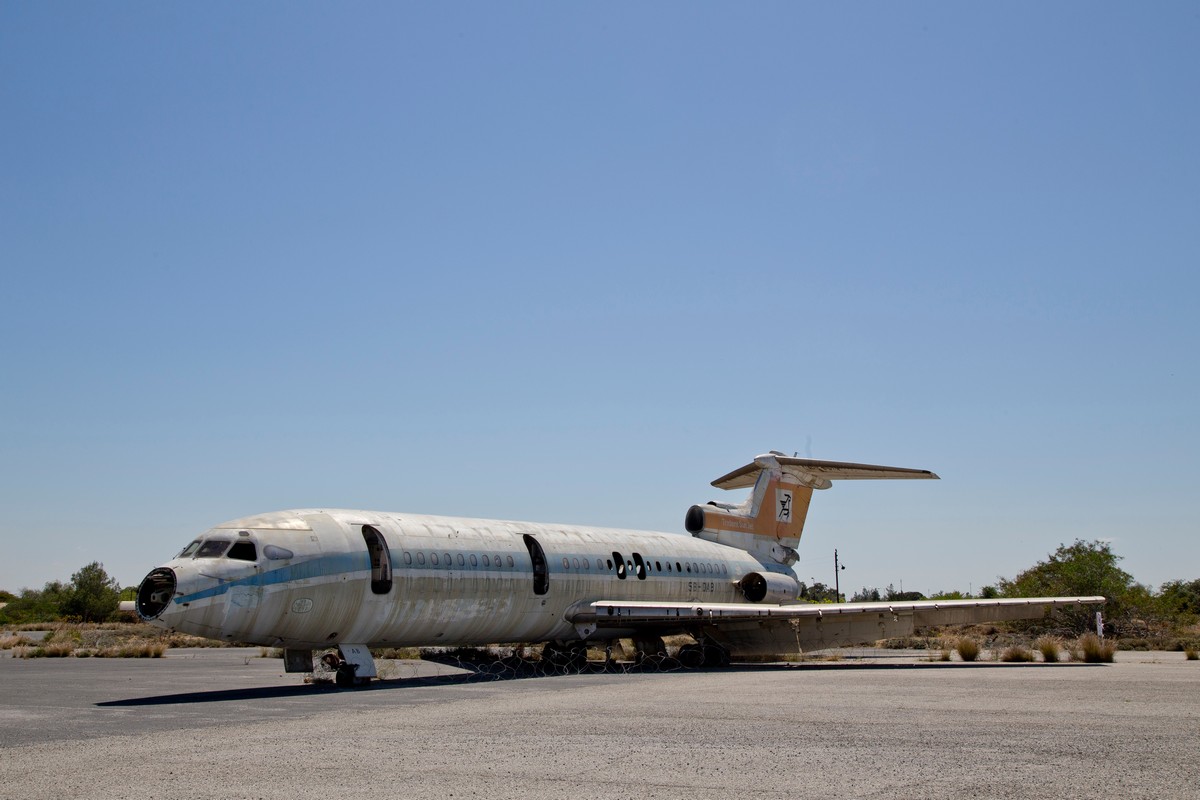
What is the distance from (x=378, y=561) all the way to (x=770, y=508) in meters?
18.1

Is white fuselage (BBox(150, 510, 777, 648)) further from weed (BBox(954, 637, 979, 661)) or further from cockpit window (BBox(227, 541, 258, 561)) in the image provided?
weed (BBox(954, 637, 979, 661))

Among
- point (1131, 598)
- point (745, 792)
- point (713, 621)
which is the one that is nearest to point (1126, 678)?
point (713, 621)

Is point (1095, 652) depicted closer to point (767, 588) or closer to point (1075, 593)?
point (767, 588)

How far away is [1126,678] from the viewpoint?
20219 millimetres

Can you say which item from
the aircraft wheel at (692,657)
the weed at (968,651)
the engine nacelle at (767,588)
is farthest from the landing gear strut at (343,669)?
the weed at (968,651)

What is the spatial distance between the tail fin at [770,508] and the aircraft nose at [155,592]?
19.9 meters

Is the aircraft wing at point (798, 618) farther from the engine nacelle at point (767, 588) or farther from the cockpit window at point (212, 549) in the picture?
the cockpit window at point (212, 549)

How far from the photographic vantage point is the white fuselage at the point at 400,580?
19172 mm

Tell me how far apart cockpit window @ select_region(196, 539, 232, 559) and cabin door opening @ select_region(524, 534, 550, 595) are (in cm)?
831

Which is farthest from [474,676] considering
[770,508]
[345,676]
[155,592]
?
→ [770,508]

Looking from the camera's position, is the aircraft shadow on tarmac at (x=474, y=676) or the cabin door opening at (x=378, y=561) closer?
the aircraft shadow on tarmac at (x=474, y=676)

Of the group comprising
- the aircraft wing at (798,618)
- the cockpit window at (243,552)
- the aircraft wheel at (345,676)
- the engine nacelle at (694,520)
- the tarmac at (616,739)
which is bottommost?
the tarmac at (616,739)

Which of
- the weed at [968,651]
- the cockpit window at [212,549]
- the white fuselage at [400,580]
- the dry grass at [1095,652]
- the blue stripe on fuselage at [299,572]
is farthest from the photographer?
the weed at [968,651]

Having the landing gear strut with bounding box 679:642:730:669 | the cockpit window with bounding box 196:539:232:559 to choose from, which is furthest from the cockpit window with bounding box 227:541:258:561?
the landing gear strut with bounding box 679:642:730:669
